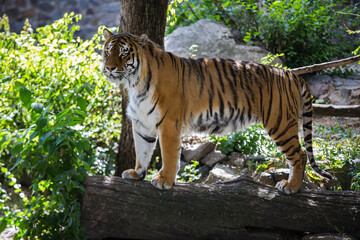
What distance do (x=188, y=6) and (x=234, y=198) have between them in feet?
22.7

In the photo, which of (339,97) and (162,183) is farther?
(339,97)

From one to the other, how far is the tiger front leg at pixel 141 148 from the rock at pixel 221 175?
1.30 meters

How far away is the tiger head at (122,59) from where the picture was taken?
3.45 meters

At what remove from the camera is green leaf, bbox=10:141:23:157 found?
338 cm

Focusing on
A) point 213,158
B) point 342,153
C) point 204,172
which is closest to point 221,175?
point 204,172

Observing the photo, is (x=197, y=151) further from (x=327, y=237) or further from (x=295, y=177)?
(x=327, y=237)

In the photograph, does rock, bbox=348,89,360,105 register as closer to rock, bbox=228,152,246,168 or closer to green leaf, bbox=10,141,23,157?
rock, bbox=228,152,246,168

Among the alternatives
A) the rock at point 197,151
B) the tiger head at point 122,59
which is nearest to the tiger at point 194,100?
the tiger head at point 122,59

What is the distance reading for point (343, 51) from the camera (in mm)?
9203

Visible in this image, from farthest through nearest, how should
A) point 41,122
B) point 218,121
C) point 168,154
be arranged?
point 218,121, point 168,154, point 41,122

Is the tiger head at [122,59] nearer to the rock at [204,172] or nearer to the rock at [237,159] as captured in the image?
the rock at [204,172]

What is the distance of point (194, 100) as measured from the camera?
3.72 m

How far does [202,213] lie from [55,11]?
8445 mm

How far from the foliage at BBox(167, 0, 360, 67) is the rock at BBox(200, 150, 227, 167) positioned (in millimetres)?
3692
